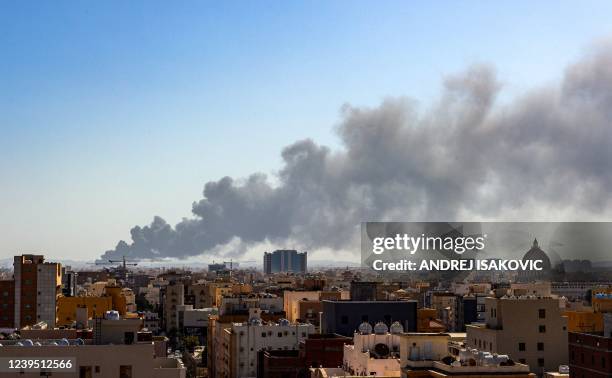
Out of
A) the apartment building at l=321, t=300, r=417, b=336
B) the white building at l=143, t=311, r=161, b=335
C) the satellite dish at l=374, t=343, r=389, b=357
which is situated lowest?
the white building at l=143, t=311, r=161, b=335

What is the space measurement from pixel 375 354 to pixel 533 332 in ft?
34.3

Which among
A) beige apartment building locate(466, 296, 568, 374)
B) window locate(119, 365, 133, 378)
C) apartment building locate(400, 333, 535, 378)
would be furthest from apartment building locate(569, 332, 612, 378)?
window locate(119, 365, 133, 378)

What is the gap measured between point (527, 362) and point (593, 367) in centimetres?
1177

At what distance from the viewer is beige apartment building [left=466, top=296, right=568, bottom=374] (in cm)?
6216

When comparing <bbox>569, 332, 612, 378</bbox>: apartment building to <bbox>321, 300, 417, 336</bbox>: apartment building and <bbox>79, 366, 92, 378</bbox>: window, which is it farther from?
<bbox>321, 300, 417, 336</bbox>: apartment building

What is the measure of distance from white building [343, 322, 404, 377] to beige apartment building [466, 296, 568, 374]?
6516mm

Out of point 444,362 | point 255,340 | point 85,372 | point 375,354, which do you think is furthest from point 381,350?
point 255,340

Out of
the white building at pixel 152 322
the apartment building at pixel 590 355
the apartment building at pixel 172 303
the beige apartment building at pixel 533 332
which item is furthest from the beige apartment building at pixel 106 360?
the apartment building at pixel 172 303

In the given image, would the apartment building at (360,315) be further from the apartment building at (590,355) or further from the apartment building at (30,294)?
the apartment building at (590,355)

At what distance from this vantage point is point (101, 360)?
4462cm

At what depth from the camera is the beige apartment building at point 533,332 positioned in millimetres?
62156

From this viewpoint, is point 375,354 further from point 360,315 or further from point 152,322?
point 152,322

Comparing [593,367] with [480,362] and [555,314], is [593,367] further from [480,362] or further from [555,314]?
[555,314]

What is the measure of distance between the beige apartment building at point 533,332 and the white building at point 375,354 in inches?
257
